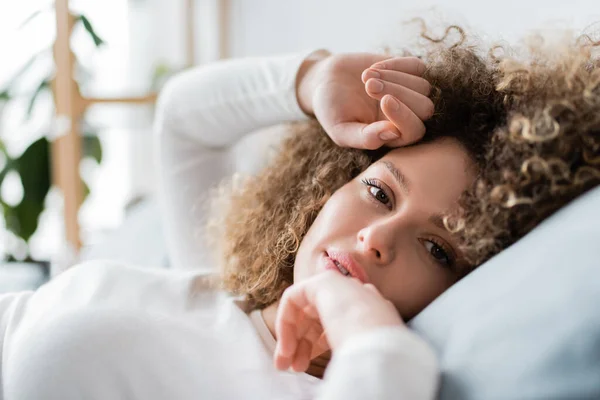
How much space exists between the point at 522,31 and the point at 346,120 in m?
0.68

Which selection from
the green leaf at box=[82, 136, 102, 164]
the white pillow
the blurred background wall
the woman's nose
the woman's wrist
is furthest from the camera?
the green leaf at box=[82, 136, 102, 164]

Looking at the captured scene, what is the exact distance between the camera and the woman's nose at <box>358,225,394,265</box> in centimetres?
83

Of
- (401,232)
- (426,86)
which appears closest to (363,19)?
(426,86)

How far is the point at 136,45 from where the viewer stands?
10.3ft

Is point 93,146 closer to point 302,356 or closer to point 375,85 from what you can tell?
point 375,85

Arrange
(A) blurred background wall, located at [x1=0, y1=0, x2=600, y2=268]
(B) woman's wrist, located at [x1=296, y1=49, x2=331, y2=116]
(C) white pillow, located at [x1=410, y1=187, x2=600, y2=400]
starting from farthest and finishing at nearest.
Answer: (A) blurred background wall, located at [x1=0, y1=0, x2=600, y2=268]
(B) woman's wrist, located at [x1=296, y1=49, x2=331, y2=116]
(C) white pillow, located at [x1=410, y1=187, x2=600, y2=400]

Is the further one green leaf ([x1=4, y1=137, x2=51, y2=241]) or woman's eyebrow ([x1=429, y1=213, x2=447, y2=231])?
green leaf ([x1=4, y1=137, x2=51, y2=241])

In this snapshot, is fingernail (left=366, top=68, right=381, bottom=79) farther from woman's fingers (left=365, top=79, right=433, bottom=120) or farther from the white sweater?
the white sweater

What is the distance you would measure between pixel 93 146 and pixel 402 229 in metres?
2.12

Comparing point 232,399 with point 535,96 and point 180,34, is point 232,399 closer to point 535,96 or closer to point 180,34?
point 535,96

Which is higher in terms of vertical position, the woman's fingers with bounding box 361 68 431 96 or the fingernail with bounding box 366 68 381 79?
the fingernail with bounding box 366 68 381 79

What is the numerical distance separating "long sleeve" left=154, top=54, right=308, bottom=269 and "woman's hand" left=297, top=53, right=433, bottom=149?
0.53 ft

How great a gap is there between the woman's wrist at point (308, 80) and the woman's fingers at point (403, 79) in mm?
246

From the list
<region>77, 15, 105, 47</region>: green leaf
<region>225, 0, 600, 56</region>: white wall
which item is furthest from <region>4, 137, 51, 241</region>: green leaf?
<region>225, 0, 600, 56</region>: white wall
